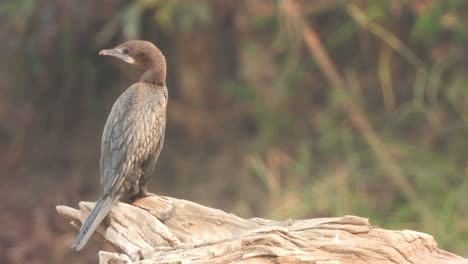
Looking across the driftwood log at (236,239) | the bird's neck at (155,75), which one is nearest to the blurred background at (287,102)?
the bird's neck at (155,75)

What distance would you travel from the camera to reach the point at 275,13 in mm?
5613

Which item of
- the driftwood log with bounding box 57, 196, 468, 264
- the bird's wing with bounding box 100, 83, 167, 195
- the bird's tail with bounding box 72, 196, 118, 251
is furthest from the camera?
the bird's wing with bounding box 100, 83, 167, 195

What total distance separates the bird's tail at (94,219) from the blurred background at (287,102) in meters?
1.94

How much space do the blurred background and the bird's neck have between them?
1688 millimetres

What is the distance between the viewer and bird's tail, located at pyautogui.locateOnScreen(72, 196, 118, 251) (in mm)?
3493

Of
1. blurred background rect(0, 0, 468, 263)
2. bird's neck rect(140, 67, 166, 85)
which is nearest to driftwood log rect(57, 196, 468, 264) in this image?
bird's neck rect(140, 67, 166, 85)

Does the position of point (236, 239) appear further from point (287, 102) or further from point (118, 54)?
point (287, 102)

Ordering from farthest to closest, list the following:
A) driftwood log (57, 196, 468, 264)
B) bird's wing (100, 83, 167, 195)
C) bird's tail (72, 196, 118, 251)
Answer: bird's wing (100, 83, 167, 195), bird's tail (72, 196, 118, 251), driftwood log (57, 196, 468, 264)

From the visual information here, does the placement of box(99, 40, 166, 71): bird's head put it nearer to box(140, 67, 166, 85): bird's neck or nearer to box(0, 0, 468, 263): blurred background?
box(140, 67, 166, 85): bird's neck

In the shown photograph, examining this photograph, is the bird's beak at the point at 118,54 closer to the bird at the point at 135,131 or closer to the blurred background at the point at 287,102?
the bird at the point at 135,131

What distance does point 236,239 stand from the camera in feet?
10.9

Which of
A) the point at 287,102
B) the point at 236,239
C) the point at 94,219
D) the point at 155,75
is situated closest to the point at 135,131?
the point at 155,75

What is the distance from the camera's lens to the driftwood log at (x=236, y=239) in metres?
3.32

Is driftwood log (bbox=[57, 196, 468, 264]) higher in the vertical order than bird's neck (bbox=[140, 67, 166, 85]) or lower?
lower
